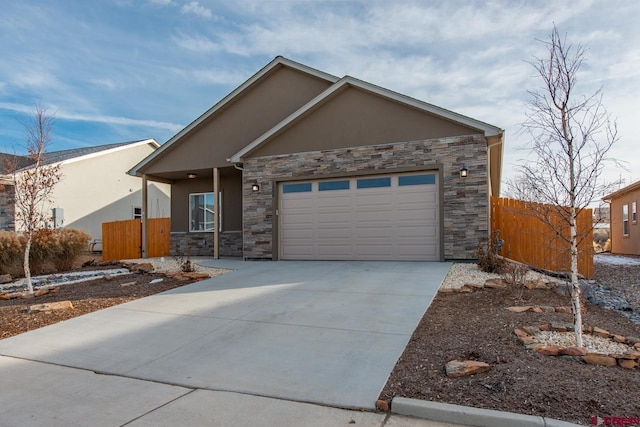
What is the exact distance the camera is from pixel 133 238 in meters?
16.3

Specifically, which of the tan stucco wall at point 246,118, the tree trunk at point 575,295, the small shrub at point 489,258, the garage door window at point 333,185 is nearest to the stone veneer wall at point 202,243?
the tan stucco wall at point 246,118

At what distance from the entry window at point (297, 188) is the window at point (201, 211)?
15.4ft

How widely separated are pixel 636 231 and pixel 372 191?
44.8 feet

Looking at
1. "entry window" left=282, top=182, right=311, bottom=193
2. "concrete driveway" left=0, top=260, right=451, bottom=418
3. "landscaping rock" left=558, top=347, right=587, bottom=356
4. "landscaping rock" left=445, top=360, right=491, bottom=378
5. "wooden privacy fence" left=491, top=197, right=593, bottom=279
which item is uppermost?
"entry window" left=282, top=182, right=311, bottom=193

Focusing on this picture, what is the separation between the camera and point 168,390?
3.76 m

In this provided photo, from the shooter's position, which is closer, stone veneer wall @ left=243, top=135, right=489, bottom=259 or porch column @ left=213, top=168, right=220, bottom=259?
stone veneer wall @ left=243, top=135, right=489, bottom=259

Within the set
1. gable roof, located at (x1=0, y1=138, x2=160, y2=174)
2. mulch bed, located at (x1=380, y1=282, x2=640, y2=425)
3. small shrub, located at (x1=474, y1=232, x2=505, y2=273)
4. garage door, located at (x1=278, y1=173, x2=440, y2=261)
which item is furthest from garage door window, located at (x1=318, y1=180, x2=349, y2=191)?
gable roof, located at (x1=0, y1=138, x2=160, y2=174)

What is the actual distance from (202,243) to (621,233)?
19.7 m

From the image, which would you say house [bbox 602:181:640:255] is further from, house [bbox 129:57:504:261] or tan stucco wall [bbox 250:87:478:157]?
tan stucco wall [bbox 250:87:478:157]

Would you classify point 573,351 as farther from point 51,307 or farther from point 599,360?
point 51,307

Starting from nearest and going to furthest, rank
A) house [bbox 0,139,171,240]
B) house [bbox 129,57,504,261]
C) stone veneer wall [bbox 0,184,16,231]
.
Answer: house [bbox 129,57,504,261] → stone veneer wall [bbox 0,184,16,231] → house [bbox 0,139,171,240]

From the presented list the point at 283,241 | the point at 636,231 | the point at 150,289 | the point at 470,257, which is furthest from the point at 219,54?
the point at 636,231

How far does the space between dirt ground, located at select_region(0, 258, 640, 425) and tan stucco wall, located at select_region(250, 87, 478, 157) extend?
208 inches

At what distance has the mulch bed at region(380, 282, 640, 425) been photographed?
3066 millimetres
